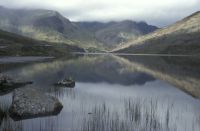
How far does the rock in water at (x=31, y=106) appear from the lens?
103 feet

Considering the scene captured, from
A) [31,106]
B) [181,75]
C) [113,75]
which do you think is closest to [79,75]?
[113,75]

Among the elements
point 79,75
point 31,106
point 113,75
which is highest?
point 31,106

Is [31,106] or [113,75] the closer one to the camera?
[31,106]

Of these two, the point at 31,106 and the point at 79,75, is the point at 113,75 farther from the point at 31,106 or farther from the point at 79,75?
the point at 31,106

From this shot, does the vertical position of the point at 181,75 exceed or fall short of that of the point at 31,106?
it falls short

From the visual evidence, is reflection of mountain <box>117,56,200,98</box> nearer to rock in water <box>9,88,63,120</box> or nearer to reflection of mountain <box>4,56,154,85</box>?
reflection of mountain <box>4,56,154,85</box>

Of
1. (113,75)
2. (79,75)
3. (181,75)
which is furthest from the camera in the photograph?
(113,75)

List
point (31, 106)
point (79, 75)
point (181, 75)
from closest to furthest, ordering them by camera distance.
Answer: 1. point (31, 106)
2. point (79, 75)
3. point (181, 75)

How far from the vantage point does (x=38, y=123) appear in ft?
95.4

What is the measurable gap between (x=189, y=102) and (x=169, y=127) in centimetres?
1731

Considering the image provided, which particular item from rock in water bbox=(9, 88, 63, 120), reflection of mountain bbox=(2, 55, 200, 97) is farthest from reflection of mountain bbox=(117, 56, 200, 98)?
rock in water bbox=(9, 88, 63, 120)

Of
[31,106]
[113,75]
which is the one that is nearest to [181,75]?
[113,75]

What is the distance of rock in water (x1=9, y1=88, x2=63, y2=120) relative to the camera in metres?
31.5

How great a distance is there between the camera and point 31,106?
32125 millimetres
